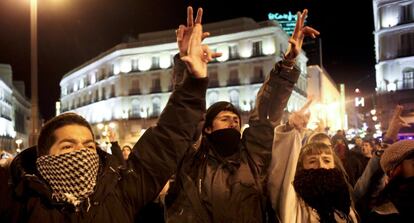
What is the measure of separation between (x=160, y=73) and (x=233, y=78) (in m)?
11.1

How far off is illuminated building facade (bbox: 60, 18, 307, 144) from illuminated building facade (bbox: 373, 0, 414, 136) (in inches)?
533

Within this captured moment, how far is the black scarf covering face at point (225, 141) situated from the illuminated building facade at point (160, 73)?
49.1 metres

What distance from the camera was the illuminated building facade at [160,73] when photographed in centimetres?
5384

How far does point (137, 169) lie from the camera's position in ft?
7.66

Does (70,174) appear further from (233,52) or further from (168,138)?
(233,52)

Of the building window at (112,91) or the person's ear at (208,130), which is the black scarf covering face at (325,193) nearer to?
the person's ear at (208,130)

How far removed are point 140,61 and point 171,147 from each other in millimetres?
60451

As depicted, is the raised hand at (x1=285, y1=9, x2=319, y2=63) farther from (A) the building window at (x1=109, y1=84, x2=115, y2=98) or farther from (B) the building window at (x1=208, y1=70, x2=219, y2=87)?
(A) the building window at (x1=109, y1=84, x2=115, y2=98)

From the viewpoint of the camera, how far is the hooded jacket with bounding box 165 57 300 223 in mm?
3219

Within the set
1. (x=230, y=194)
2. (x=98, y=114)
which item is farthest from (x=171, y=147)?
(x=98, y=114)

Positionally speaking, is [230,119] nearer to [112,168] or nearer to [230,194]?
[230,194]

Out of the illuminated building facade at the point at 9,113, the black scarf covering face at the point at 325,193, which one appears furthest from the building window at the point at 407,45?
Result: the illuminated building facade at the point at 9,113

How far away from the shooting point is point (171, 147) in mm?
2318

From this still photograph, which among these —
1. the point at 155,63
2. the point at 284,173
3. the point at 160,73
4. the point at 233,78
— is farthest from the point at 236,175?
the point at 155,63
